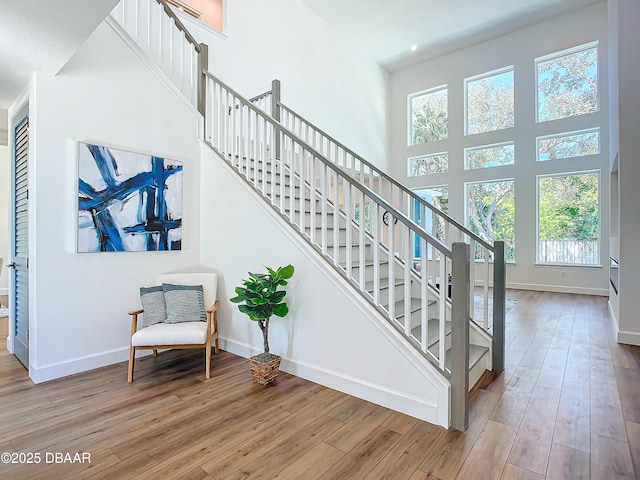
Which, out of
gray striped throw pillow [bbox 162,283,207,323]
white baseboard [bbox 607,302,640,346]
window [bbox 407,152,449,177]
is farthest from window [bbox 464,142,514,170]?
gray striped throw pillow [bbox 162,283,207,323]

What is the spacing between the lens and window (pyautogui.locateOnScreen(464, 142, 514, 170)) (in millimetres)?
7629

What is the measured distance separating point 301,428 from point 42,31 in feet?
9.69

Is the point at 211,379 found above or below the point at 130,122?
below

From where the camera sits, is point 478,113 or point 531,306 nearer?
point 531,306

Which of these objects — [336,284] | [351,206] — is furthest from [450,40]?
[336,284]

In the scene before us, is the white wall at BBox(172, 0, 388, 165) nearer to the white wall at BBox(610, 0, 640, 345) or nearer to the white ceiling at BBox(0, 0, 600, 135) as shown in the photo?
the white ceiling at BBox(0, 0, 600, 135)

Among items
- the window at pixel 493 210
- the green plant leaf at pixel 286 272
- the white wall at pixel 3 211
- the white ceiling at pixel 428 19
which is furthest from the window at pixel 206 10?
the window at pixel 493 210

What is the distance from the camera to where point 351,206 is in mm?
2820

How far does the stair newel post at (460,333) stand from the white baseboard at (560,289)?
631 centimetres

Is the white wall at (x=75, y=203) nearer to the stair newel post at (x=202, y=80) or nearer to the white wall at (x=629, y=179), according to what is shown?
the stair newel post at (x=202, y=80)

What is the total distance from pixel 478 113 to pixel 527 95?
3.39ft

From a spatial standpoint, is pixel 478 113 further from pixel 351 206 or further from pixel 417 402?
pixel 417 402

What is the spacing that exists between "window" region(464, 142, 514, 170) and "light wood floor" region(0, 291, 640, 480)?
5.47 meters

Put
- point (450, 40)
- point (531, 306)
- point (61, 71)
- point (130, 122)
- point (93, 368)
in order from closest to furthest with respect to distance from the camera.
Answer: point (61, 71) < point (93, 368) < point (130, 122) < point (531, 306) < point (450, 40)
